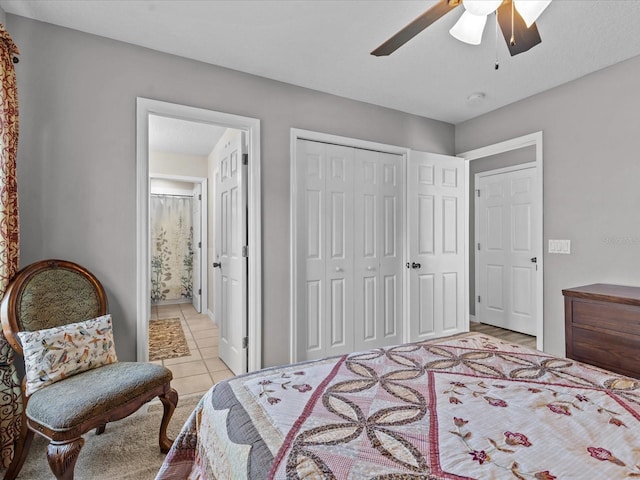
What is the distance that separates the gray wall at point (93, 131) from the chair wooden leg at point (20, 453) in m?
0.69

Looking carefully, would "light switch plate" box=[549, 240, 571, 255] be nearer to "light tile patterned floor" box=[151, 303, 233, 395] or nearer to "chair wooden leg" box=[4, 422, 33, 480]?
"light tile patterned floor" box=[151, 303, 233, 395]

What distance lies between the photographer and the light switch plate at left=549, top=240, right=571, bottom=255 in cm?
292

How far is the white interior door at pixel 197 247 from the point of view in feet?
18.0

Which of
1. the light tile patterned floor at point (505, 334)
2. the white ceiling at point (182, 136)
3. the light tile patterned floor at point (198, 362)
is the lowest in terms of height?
the light tile patterned floor at point (198, 362)

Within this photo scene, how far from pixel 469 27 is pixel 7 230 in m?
2.53

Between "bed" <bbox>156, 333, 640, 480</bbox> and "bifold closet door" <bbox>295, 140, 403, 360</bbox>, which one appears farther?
"bifold closet door" <bbox>295, 140, 403, 360</bbox>

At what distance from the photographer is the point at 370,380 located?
A: 121 centimetres

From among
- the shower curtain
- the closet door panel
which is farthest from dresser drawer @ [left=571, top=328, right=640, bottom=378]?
the shower curtain

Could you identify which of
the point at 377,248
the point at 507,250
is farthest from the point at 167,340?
the point at 507,250

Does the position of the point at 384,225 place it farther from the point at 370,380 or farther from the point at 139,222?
the point at 370,380

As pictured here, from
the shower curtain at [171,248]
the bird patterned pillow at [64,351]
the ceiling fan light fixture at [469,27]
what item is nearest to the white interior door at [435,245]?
the ceiling fan light fixture at [469,27]

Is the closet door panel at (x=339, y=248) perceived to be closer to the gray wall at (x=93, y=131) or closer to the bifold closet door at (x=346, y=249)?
the bifold closet door at (x=346, y=249)

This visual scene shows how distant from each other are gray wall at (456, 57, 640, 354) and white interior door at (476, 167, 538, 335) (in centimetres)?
119

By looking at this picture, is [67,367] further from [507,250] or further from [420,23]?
[507,250]
